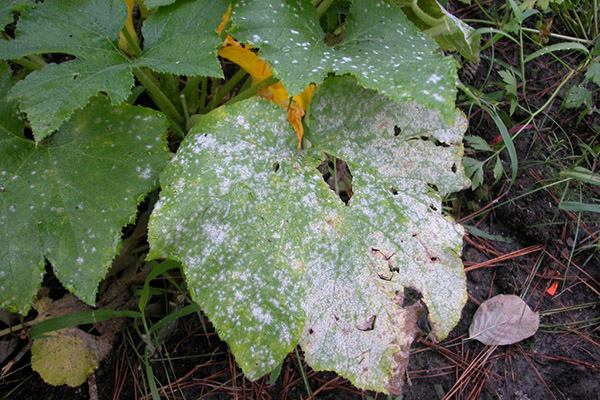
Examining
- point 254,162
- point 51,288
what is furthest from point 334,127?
point 51,288

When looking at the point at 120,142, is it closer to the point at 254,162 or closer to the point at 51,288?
the point at 254,162

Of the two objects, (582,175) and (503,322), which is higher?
(582,175)

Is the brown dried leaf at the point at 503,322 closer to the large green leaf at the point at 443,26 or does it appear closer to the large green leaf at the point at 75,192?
the large green leaf at the point at 443,26

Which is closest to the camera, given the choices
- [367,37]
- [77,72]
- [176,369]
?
[77,72]

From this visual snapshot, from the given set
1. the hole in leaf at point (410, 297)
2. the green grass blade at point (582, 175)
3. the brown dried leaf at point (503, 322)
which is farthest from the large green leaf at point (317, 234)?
the green grass blade at point (582, 175)

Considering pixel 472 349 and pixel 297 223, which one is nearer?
pixel 297 223

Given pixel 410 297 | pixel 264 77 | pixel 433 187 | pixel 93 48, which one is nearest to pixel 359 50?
pixel 264 77

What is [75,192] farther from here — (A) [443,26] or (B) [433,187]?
(A) [443,26]
